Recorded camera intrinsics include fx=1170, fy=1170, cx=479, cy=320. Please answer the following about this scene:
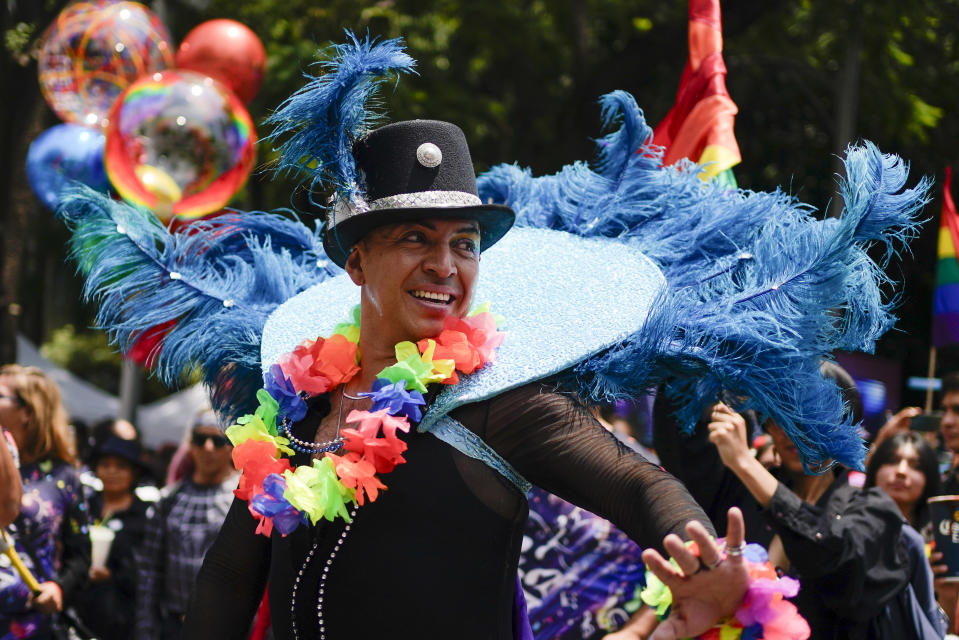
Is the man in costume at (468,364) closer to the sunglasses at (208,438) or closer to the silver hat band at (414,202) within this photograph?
the silver hat band at (414,202)

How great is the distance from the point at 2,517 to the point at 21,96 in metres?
6.90

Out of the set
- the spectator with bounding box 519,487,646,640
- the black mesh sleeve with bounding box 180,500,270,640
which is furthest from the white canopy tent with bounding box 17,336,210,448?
the black mesh sleeve with bounding box 180,500,270,640

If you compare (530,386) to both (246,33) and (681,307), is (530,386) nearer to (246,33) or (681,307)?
(681,307)

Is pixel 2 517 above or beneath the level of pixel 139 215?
beneath

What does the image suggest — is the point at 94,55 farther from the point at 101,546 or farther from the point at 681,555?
the point at 681,555

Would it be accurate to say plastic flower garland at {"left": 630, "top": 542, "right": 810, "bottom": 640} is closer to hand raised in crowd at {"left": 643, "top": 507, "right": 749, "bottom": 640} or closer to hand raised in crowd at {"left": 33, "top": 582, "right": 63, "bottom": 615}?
hand raised in crowd at {"left": 643, "top": 507, "right": 749, "bottom": 640}

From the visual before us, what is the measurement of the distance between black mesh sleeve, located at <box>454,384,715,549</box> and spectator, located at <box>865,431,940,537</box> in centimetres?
262

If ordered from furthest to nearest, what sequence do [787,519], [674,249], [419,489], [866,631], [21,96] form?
1. [21,96]
2. [866,631]
3. [787,519]
4. [674,249]
5. [419,489]

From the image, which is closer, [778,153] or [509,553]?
[509,553]

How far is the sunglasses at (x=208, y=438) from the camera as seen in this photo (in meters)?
5.45

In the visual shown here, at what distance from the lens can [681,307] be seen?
2285 millimetres

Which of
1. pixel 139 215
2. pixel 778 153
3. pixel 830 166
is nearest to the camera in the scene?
pixel 139 215

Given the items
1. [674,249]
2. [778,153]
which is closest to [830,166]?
[778,153]

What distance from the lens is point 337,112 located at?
7.90ft
